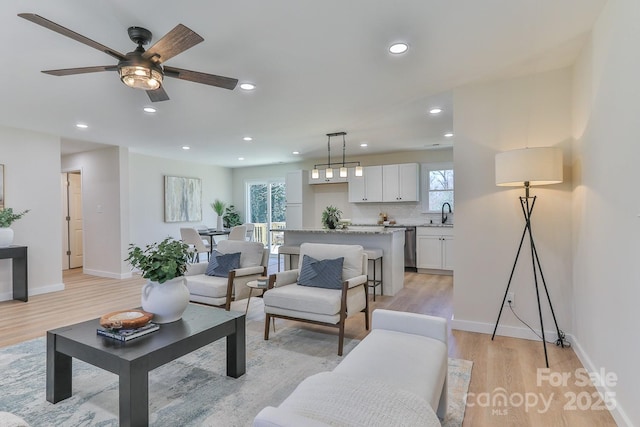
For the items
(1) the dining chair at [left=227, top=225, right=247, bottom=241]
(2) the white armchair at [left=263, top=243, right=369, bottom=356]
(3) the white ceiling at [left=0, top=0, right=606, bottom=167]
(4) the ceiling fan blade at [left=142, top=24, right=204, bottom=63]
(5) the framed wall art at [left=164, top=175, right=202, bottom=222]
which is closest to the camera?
(4) the ceiling fan blade at [left=142, top=24, right=204, bottom=63]

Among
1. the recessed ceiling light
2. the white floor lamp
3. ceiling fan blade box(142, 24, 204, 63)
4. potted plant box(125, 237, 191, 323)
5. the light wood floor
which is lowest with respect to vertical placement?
the light wood floor

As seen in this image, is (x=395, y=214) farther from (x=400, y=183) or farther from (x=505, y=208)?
(x=505, y=208)

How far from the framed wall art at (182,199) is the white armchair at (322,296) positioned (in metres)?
5.14

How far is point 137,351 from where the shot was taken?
1.88 metres

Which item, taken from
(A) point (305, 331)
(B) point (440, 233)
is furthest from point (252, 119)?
(B) point (440, 233)

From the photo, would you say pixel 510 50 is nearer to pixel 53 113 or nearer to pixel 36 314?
pixel 53 113

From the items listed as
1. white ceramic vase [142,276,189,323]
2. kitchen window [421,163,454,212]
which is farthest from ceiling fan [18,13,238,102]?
kitchen window [421,163,454,212]

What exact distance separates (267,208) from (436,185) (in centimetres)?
445

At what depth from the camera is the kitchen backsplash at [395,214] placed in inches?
275

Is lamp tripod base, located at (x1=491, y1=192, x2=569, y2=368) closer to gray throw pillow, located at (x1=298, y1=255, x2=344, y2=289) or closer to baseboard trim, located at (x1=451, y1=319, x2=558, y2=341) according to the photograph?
baseboard trim, located at (x1=451, y1=319, x2=558, y2=341)

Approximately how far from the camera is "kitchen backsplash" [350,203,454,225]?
6996 mm

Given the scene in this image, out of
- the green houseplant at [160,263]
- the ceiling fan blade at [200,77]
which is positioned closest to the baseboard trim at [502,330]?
the green houseplant at [160,263]

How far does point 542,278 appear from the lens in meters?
3.12

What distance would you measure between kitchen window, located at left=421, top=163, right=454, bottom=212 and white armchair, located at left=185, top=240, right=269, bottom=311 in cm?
407
